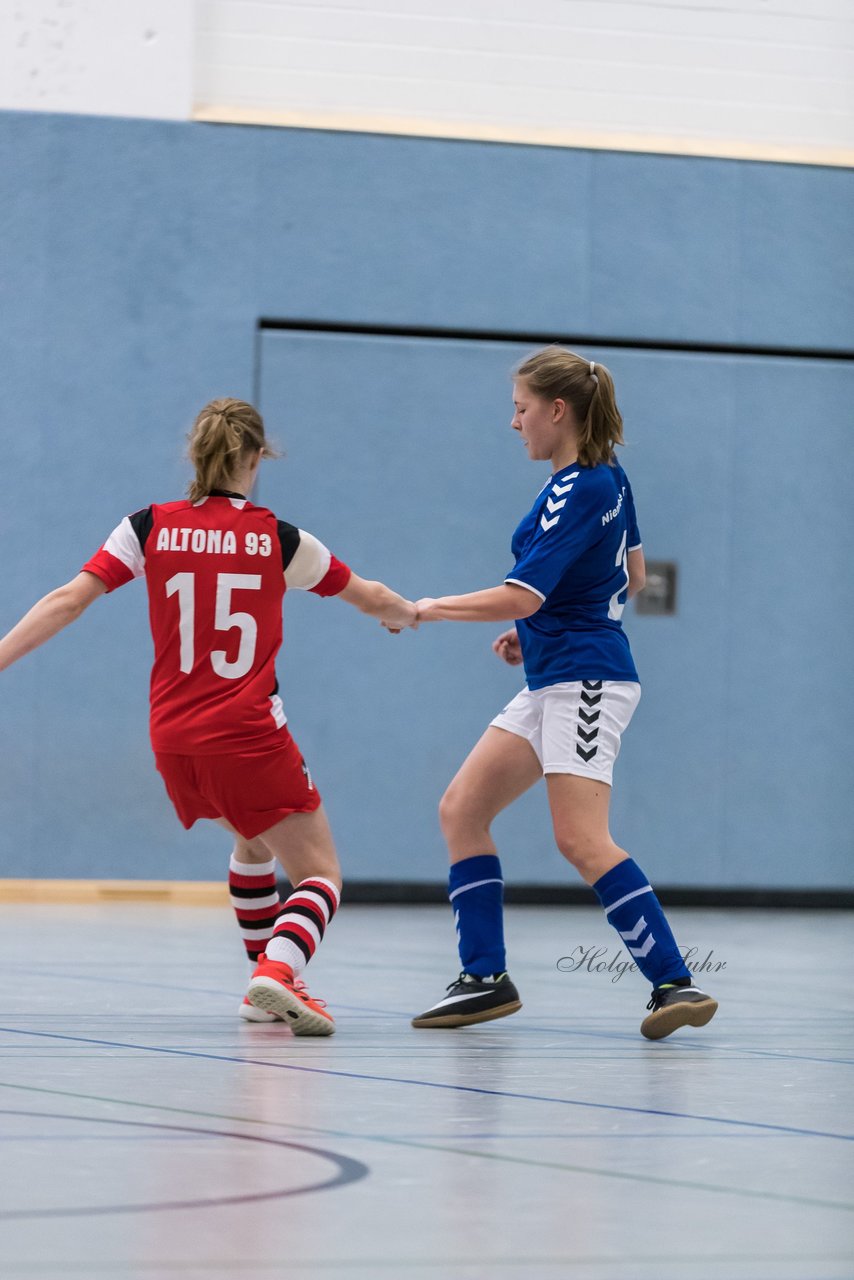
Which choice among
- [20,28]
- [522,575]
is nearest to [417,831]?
[20,28]

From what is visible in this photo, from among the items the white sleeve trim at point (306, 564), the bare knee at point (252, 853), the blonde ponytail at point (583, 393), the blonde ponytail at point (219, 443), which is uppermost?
the blonde ponytail at point (583, 393)

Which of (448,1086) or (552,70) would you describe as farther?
(552,70)

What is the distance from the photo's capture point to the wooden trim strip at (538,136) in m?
9.08

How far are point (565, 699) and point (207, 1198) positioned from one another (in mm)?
2217

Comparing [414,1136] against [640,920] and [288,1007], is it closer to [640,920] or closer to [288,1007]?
[288,1007]

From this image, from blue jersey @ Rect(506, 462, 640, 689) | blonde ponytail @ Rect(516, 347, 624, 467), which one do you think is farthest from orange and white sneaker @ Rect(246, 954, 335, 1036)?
blonde ponytail @ Rect(516, 347, 624, 467)

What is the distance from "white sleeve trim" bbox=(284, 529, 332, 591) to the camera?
4.42 m

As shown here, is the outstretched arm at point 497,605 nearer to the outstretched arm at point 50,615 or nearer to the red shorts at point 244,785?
the red shorts at point 244,785

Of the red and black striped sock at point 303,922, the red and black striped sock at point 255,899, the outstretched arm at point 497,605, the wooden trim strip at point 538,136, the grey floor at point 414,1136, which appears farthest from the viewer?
the wooden trim strip at point 538,136

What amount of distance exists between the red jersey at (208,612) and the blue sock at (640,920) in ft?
2.95

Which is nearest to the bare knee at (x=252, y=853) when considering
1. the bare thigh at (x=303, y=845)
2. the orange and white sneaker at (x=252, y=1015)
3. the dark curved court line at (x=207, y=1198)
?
the bare thigh at (x=303, y=845)

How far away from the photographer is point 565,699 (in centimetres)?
446

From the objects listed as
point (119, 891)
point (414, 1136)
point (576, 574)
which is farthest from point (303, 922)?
point (119, 891)

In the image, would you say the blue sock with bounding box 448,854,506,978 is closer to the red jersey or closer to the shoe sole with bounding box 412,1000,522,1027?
the shoe sole with bounding box 412,1000,522,1027
